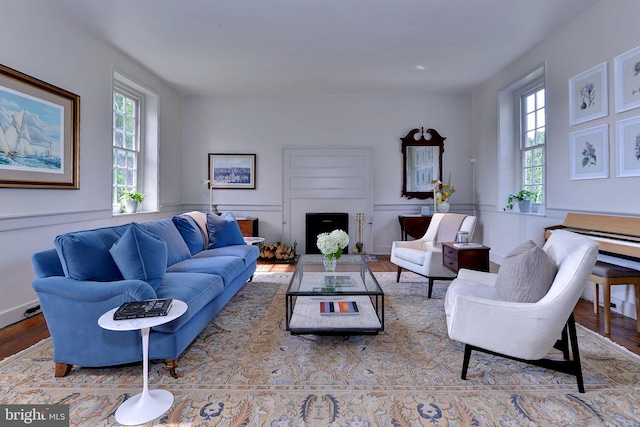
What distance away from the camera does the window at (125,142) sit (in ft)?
15.3

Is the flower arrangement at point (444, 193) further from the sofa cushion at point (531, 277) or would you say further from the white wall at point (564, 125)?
the sofa cushion at point (531, 277)

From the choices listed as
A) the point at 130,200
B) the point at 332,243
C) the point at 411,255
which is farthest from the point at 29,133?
the point at 411,255

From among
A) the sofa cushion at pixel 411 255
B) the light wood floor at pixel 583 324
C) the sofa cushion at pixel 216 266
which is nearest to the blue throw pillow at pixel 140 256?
the sofa cushion at pixel 216 266

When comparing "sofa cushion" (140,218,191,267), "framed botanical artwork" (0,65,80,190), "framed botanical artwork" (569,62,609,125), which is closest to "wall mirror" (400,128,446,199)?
"framed botanical artwork" (569,62,609,125)

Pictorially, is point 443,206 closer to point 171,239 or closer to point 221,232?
point 221,232

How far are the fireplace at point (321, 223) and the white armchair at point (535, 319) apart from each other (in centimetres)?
408

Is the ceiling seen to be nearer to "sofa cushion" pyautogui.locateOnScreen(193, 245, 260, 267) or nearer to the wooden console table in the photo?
the wooden console table

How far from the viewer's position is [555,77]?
3900 millimetres

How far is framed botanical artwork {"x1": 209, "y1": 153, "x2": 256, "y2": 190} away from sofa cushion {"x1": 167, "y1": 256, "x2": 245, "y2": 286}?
304 centimetres

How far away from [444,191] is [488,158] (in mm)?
864

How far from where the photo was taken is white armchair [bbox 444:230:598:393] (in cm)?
175

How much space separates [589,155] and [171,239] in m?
4.23

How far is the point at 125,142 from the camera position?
4.89 metres

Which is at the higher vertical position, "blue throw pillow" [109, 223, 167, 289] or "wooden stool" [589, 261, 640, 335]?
"blue throw pillow" [109, 223, 167, 289]
